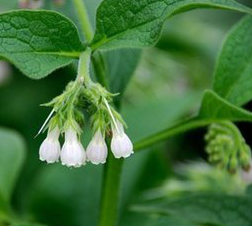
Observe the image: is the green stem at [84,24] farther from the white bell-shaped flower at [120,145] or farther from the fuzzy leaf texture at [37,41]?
the white bell-shaped flower at [120,145]

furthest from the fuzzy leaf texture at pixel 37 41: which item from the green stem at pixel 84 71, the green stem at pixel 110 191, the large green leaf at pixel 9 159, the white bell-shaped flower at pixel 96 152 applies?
the large green leaf at pixel 9 159

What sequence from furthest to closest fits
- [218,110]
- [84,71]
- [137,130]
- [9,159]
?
[137,130] → [9,159] → [218,110] → [84,71]

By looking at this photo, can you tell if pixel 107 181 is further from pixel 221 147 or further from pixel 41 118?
pixel 41 118

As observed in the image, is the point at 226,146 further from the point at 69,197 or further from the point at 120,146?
the point at 69,197

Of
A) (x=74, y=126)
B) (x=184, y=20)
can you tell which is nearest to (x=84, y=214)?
(x=74, y=126)

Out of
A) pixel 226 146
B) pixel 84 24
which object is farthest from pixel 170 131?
pixel 84 24

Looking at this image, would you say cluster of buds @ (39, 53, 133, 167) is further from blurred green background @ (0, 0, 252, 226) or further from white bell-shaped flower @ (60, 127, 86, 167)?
blurred green background @ (0, 0, 252, 226)
